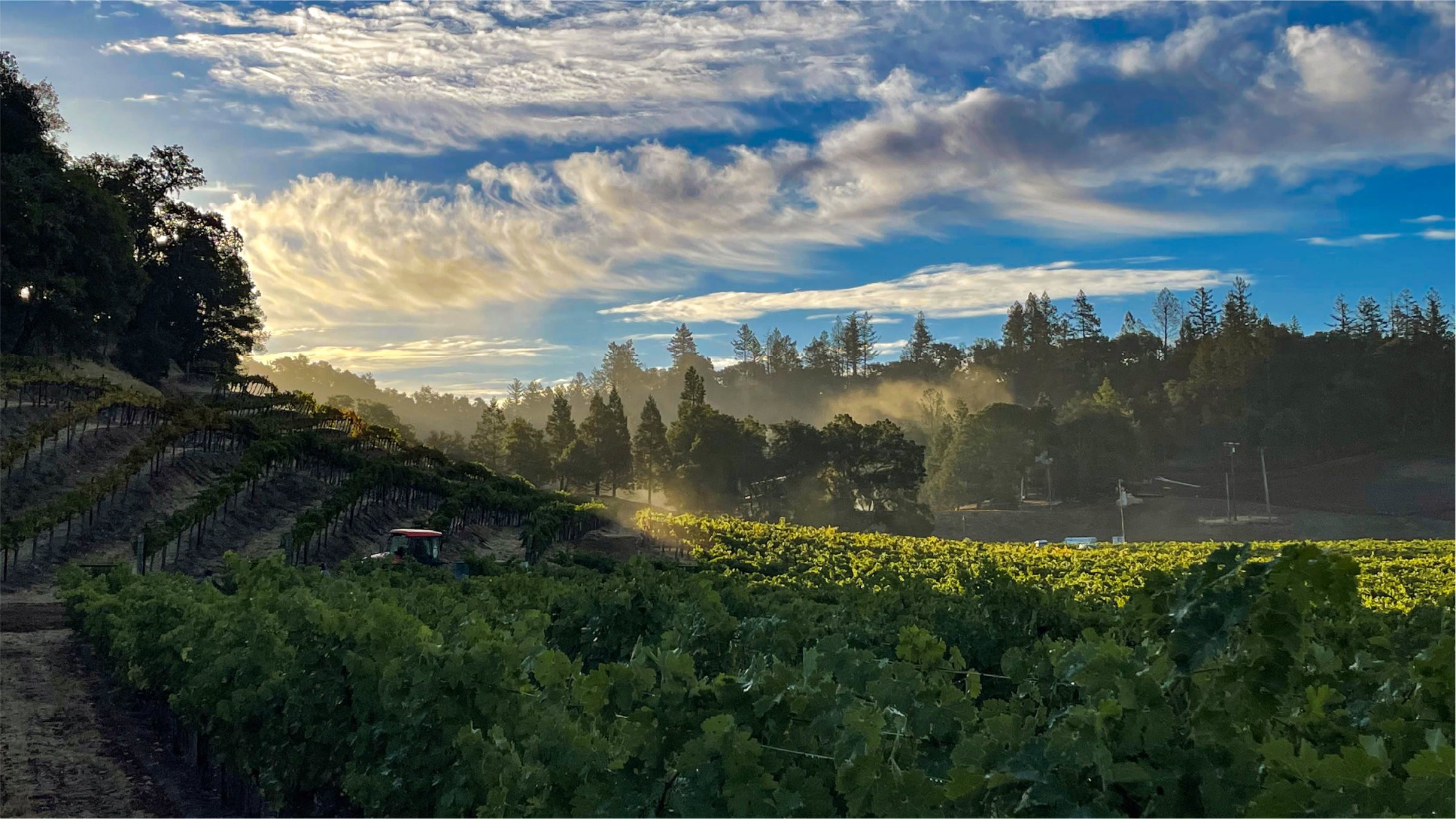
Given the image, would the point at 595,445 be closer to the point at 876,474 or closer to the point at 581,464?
the point at 581,464

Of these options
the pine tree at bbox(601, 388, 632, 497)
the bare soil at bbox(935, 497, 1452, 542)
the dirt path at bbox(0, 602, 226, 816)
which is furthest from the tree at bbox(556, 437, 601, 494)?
the dirt path at bbox(0, 602, 226, 816)

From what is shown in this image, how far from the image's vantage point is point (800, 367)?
190m

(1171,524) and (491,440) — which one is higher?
(491,440)

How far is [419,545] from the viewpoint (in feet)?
112

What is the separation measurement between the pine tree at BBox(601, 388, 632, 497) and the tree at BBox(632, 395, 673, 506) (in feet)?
3.37

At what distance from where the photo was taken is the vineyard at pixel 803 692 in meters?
2.99

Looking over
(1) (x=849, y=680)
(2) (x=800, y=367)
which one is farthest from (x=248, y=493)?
(2) (x=800, y=367)

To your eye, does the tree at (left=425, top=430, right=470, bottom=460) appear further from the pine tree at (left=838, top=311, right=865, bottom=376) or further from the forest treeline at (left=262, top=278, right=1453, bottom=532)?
the pine tree at (left=838, top=311, right=865, bottom=376)

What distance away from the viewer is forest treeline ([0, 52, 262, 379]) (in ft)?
140

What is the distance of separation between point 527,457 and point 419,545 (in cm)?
5143

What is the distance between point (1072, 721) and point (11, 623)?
25421 mm

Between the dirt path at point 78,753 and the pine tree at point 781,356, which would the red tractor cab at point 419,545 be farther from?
the pine tree at point 781,356

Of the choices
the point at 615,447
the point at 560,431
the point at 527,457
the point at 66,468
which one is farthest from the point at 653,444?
the point at 66,468

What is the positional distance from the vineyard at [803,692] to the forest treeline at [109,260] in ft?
97.7
